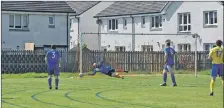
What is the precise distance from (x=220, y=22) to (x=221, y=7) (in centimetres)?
124

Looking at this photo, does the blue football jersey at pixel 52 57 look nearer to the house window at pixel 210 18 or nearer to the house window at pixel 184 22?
the house window at pixel 210 18

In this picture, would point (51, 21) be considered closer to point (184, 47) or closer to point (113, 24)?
point (113, 24)

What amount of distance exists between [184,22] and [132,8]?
25.3ft

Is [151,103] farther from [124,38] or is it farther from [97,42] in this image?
[97,42]

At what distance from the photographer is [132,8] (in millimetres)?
58938

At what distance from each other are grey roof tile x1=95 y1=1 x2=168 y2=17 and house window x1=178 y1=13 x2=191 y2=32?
7.77ft

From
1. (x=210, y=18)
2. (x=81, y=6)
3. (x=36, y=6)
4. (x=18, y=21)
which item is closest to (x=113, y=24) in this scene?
(x=81, y=6)

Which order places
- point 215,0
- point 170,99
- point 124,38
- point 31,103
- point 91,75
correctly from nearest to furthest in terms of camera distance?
point 31,103, point 170,99, point 91,75, point 215,0, point 124,38

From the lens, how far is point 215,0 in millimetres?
47719

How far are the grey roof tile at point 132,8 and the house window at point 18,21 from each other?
1097 cm

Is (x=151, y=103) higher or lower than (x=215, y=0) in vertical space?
lower

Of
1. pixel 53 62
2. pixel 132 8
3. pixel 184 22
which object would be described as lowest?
pixel 53 62

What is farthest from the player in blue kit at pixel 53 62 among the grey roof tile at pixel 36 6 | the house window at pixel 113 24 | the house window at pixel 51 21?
the house window at pixel 113 24

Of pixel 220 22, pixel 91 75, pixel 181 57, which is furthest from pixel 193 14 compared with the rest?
pixel 91 75
